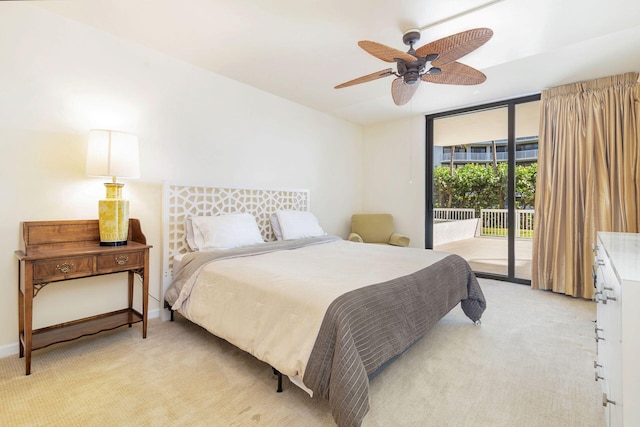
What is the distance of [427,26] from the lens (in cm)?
230

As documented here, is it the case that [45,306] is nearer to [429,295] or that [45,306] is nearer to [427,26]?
[429,295]

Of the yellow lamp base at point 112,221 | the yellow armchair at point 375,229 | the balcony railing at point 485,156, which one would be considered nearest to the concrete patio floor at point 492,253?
the yellow armchair at point 375,229

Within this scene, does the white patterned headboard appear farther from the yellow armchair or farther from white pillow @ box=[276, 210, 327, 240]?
the yellow armchair

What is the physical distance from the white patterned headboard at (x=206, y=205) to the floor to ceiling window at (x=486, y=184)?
236cm

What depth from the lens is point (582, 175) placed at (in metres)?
3.28

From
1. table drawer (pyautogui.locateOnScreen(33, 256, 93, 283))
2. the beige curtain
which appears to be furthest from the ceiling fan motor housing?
table drawer (pyautogui.locateOnScreen(33, 256, 93, 283))

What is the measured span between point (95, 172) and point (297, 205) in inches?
91.9

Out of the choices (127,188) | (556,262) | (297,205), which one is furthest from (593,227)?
Result: (127,188)

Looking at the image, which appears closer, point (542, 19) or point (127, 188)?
point (542, 19)

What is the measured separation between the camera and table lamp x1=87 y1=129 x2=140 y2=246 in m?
2.13

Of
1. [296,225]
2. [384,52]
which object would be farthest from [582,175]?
[296,225]

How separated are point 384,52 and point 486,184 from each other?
3.02 m

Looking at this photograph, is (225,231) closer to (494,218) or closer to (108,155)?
(108,155)

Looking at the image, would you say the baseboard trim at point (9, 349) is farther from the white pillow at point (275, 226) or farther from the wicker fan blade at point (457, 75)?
the wicker fan blade at point (457, 75)
